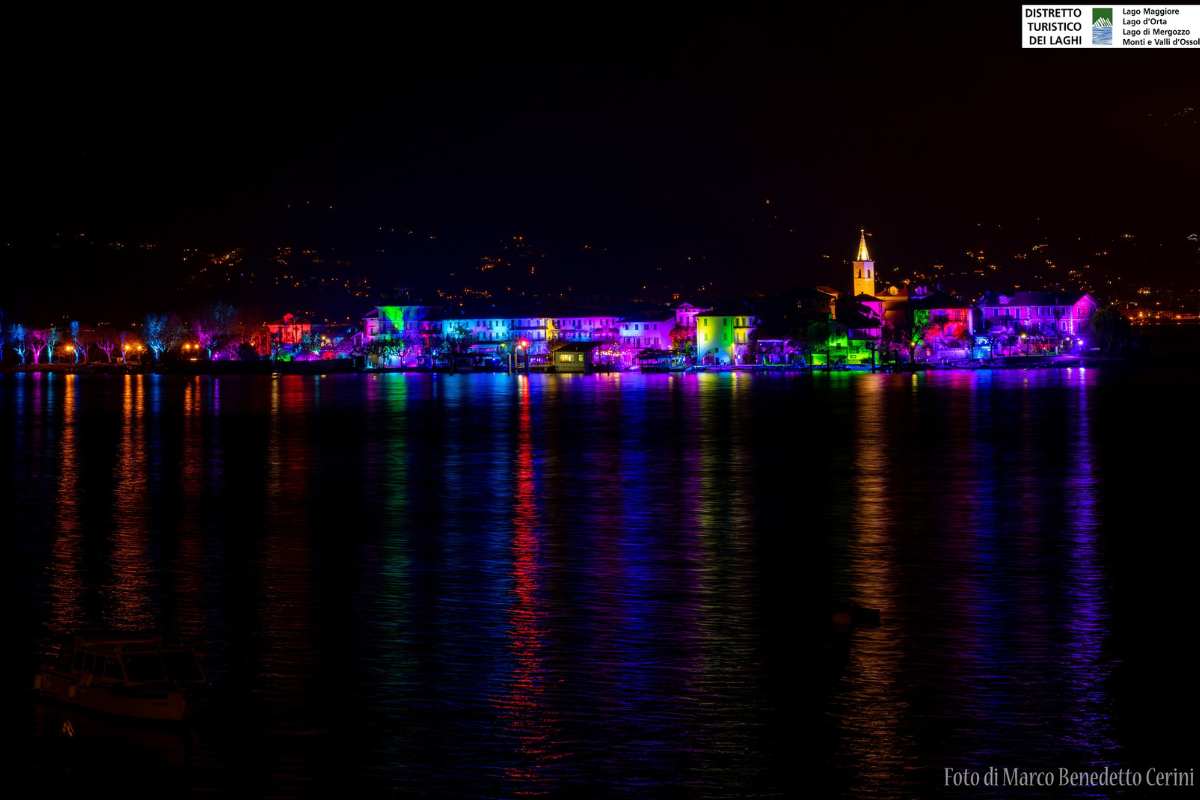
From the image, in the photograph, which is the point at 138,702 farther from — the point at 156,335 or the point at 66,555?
the point at 156,335

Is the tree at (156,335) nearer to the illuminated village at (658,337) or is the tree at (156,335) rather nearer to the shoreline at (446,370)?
the illuminated village at (658,337)

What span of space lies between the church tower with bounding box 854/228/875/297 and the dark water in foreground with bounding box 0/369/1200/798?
299ft

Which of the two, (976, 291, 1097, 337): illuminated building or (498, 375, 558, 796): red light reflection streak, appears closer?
(498, 375, 558, 796): red light reflection streak

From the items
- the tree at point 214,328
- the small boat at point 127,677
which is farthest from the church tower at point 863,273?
the small boat at point 127,677

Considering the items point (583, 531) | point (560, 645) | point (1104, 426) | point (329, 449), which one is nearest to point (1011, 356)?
point (1104, 426)

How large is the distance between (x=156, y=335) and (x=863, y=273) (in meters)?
63.5

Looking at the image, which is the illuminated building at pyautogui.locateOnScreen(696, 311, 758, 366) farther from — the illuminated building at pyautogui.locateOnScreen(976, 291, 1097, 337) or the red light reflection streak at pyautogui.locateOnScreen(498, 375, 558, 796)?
the red light reflection streak at pyautogui.locateOnScreen(498, 375, 558, 796)

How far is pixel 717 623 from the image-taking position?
581 inches

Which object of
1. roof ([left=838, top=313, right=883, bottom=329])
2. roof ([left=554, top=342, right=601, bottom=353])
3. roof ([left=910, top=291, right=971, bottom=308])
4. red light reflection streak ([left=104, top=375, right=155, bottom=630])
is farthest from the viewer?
roof ([left=910, top=291, right=971, bottom=308])

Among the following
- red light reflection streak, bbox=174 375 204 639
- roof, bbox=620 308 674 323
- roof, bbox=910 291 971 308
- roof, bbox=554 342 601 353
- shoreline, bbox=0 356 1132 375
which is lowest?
red light reflection streak, bbox=174 375 204 639

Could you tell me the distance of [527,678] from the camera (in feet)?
40.8

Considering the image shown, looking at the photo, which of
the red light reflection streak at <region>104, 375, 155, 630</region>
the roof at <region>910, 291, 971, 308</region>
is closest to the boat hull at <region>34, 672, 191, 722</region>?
the red light reflection streak at <region>104, 375, 155, 630</region>

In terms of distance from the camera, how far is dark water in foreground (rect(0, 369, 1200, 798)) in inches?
409

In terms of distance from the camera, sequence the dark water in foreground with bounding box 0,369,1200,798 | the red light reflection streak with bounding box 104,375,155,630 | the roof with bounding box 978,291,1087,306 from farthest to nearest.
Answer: the roof with bounding box 978,291,1087,306
the red light reflection streak with bounding box 104,375,155,630
the dark water in foreground with bounding box 0,369,1200,798
